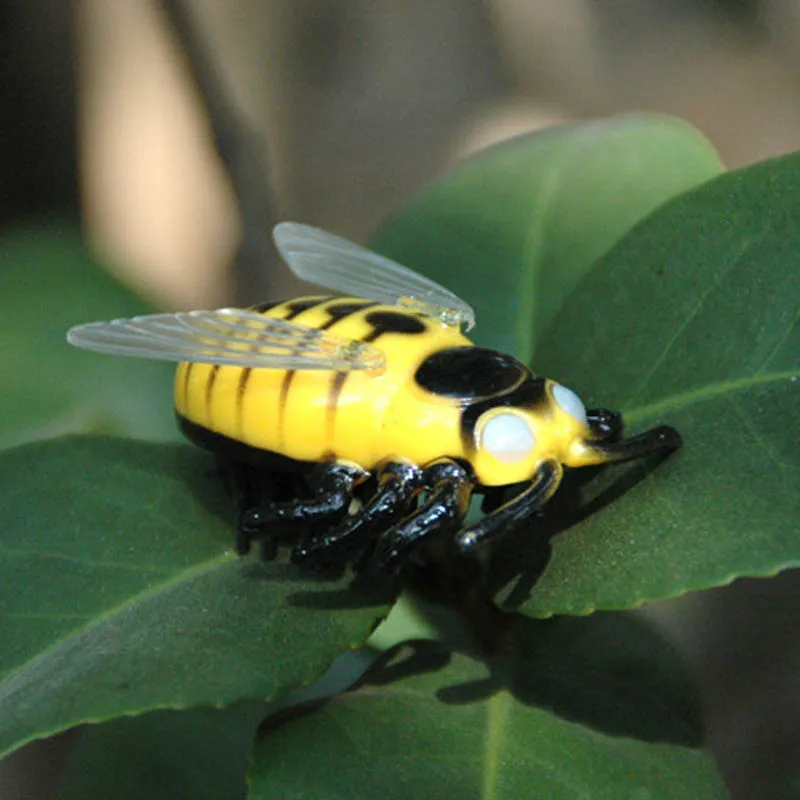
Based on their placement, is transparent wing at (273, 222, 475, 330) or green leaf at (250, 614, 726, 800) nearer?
green leaf at (250, 614, 726, 800)

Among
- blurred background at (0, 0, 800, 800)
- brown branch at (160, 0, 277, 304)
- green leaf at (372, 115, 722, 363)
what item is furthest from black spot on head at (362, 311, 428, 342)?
brown branch at (160, 0, 277, 304)

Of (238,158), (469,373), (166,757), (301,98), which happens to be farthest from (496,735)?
(301,98)

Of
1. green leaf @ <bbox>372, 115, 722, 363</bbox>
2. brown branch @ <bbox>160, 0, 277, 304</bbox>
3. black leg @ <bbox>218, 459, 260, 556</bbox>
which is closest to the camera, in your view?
black leg @ <bbox>218, 459, 260, 556</bbox>

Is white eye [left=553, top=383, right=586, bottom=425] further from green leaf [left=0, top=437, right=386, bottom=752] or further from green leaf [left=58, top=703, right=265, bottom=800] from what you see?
green leaf [left=58, top=703, right=265, bottom=800]

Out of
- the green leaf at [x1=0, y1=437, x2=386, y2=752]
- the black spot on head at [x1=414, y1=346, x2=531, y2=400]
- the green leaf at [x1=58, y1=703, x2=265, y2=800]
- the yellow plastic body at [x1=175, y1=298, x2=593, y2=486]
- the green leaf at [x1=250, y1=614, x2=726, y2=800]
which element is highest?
the black spot on head at [x1=414, y1=346, x2=531, y2=400]

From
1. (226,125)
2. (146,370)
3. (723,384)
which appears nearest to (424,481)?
(723,384)
